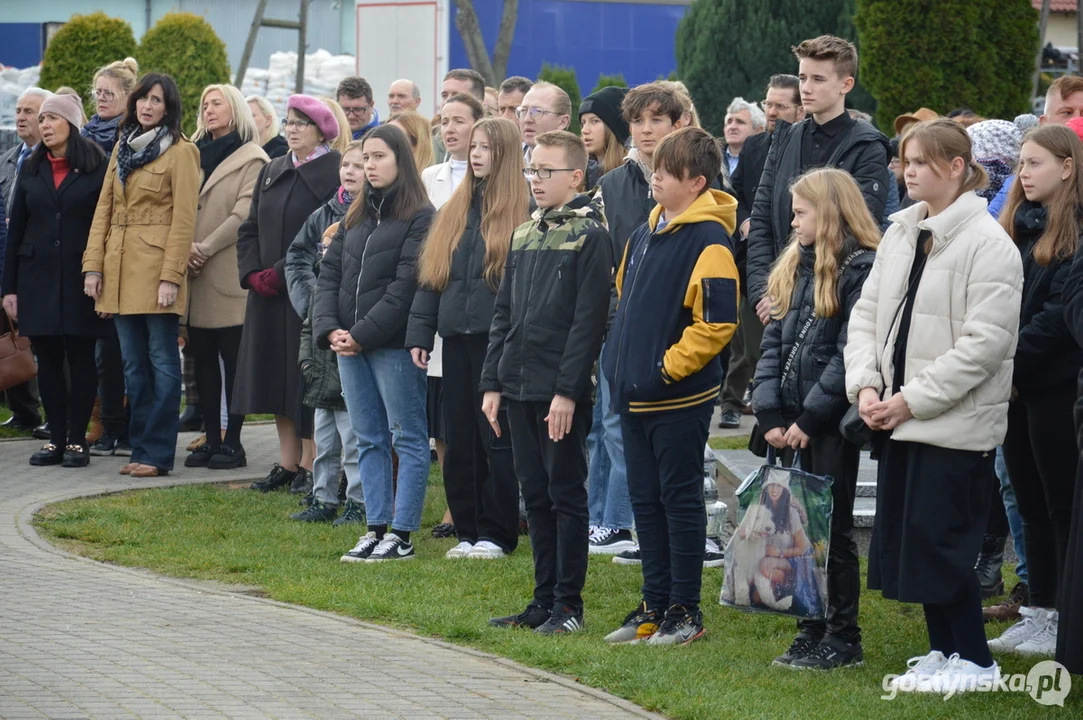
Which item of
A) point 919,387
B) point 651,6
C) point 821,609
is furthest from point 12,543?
point 651,6

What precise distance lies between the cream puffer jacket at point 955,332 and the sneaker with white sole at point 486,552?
278 centimetres

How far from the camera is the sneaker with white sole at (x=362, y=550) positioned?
7.97 metres

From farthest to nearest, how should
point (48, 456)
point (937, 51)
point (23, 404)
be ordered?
point (937, 51), point (23, 404), point (48, 456)

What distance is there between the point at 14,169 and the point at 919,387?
29.6ft

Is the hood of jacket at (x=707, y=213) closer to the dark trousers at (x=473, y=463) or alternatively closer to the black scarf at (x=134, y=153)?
the dark trousers at (x=473, y=463)

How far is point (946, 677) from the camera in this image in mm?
5590

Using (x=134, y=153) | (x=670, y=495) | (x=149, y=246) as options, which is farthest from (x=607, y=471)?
(x=134, y=153)

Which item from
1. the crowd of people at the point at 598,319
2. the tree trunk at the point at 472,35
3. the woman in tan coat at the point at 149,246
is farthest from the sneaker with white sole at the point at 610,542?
the tree trunk at the point at 472,35

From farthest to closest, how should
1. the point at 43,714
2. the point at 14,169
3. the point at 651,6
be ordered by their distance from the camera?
the point at 651,6 < the point at 14,169 < the point at 43,714

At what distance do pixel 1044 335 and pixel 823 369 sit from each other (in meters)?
0.82

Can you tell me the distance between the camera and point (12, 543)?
8.41 metres

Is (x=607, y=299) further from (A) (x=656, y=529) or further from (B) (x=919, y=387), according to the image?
(B) (x=919, y=387)

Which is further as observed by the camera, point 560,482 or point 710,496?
point 710,496

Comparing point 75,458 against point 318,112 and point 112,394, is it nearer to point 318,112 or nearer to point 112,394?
point 112,394
